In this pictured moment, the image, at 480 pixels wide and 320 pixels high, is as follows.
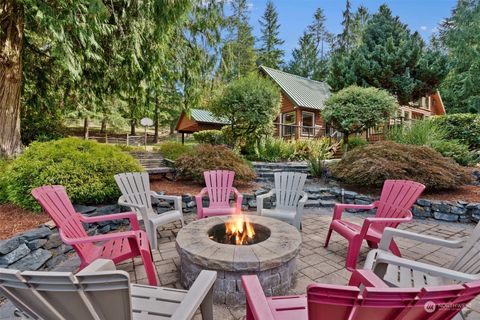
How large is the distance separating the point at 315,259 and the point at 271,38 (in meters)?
28.8

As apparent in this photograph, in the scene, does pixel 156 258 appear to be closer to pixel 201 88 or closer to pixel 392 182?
pixel 392 182

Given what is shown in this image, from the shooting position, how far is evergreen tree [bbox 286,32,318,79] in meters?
27.5

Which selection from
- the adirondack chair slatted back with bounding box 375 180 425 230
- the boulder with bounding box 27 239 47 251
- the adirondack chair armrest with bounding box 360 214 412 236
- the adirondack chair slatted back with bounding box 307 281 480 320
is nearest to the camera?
the adirondack chair slatted back with bounding box 307 281 480 320

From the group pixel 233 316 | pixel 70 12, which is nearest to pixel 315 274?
pixel 233 316

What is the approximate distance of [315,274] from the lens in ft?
8.41

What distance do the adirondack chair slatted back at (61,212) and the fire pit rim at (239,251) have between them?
0.95m

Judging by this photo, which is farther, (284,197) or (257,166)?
(257,166)

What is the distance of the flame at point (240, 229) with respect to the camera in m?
2.52

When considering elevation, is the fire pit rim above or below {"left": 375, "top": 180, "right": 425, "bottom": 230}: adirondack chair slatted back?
below

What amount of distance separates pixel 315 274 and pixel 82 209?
10.9 ft

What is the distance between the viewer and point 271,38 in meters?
27.4

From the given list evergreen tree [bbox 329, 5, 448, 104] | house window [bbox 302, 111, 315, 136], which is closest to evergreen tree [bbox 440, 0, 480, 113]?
evergreen tree [bbox 329, 5, 448, 104]

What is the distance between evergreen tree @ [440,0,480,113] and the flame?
1771 centimetres

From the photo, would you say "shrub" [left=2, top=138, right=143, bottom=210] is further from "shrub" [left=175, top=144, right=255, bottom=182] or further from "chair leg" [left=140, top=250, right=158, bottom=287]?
"chair leg" [left=140, top=250, right=158, bottom=287]
